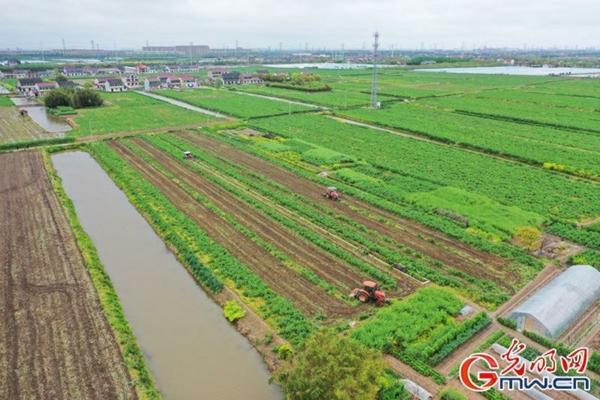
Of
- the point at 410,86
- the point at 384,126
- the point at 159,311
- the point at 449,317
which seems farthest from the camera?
the point at 410,86

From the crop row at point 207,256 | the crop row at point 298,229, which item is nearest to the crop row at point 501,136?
the crop row at point 298,229

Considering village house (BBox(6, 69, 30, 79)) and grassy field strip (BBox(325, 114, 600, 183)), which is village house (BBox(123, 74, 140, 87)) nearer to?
village house (BBox(6, 69, 30, 79))

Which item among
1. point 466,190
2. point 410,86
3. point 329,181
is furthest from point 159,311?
point 410,86

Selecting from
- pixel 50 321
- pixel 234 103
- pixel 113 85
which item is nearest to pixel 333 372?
pixel 50 321

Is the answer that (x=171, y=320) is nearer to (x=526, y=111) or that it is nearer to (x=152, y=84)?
(x=526, y=111)

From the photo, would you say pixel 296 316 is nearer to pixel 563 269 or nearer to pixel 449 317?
pixel 449 317

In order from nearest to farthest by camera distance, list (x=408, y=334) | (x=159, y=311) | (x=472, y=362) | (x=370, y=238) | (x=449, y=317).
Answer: (x=472, y=362)
(x=408, y=334)
(x=449, y=317)
(x=159, y=311)
(x=370, y=238)
